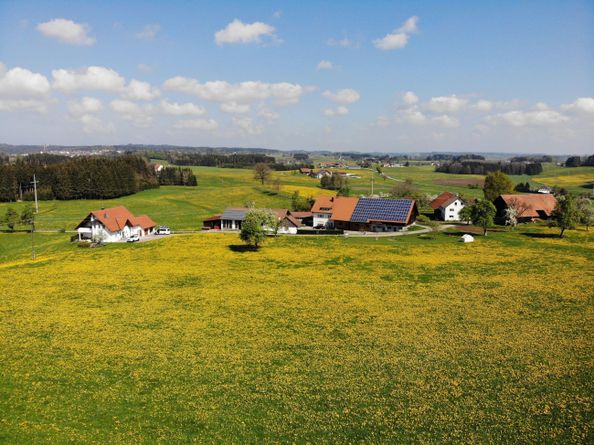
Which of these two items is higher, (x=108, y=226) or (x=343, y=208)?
(x=343, y=208)

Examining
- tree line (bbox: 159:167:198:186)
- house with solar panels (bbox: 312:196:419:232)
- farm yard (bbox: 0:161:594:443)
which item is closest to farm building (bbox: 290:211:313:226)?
house with solar panels (bbox: 312:196:419:232)

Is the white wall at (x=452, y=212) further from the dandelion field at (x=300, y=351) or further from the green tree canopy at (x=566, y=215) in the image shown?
the dandelion field at (x=300, y=351)

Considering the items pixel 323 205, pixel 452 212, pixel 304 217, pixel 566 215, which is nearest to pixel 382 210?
pixel 323 205

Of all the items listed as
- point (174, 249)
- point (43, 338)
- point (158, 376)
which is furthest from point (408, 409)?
point (174, 249)

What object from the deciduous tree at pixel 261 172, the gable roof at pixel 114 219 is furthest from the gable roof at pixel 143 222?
the deciduous tree at pixel 261 172

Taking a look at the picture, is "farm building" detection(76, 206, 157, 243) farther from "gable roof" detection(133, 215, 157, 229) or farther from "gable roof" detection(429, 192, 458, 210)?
"gable roof" detection(429, 192, 458, 210)

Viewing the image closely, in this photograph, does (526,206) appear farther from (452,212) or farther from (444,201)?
(444,201)

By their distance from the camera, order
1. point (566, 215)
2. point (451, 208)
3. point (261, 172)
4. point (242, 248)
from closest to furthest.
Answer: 1. point (242, 248)
2. point (566, 215)
3. point (451, 208)
4. point (261, 172)
